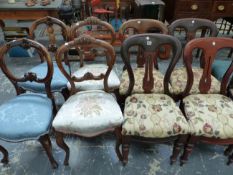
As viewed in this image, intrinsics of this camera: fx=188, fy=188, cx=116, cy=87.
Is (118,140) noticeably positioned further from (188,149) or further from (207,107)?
(207,107)

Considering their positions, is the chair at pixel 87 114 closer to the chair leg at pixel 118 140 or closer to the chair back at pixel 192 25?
the chair leg at pixel 118 140

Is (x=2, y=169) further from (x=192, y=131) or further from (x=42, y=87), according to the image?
(x=192, y=131)

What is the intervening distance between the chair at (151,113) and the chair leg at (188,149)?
5 cm

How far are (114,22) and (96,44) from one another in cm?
182

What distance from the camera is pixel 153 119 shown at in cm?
119

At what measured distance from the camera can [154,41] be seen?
125cm

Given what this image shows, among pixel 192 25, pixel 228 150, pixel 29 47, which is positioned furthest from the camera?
pixel 192 25

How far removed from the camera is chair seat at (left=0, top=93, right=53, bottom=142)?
3.67 feet

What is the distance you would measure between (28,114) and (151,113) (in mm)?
796

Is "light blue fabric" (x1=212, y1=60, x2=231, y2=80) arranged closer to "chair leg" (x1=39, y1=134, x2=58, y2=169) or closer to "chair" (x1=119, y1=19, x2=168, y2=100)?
"chair" (x1=119, y1=19, x2=168, y2=100)

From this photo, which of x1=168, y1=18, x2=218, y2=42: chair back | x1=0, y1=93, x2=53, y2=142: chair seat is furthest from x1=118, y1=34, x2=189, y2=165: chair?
x1=0, y1=93, x2=53, y2=142: chair seat

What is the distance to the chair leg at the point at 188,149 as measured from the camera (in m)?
1.24

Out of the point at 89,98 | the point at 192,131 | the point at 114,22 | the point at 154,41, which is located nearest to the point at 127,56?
the point at 154,41

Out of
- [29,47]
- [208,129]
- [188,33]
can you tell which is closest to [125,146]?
[208,129]
